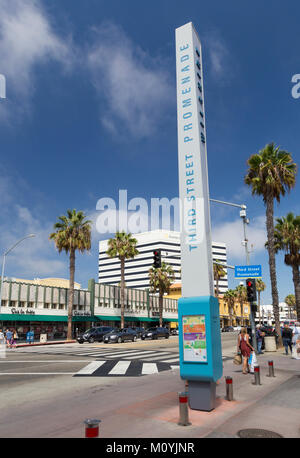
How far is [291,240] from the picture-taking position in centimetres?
3538

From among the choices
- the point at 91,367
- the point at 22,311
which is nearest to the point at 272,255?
the point at 91,367

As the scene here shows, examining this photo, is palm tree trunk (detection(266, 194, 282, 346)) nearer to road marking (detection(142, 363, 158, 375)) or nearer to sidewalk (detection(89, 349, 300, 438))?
road marking (detection(142, 363, 158, 375))

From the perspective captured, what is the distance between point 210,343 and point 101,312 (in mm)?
41921

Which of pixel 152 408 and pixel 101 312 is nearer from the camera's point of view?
pixel 152 408

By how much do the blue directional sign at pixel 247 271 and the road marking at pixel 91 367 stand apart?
8.45 m

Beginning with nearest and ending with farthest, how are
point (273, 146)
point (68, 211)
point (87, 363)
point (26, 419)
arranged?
point (26, 419), point (87, 363), point (273, 146), point (68, 211)

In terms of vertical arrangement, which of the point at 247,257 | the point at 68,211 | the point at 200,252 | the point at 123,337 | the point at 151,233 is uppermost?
the point at 151,233

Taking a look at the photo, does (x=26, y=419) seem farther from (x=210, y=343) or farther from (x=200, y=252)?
(x=200, y=252)

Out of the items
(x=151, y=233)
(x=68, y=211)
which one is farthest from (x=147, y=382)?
(x=151, y=233)

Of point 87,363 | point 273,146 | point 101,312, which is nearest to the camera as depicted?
point 87,363

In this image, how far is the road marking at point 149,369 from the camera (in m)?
14.8

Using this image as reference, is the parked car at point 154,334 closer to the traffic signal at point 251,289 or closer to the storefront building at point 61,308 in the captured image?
the storefront building at point 61,308

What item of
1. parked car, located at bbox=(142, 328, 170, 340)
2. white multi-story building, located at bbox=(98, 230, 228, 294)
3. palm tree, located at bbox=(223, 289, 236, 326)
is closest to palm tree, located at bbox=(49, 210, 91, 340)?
parked car, located at bbox=(142, 328, 170, 340)

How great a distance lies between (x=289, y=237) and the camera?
116ft
